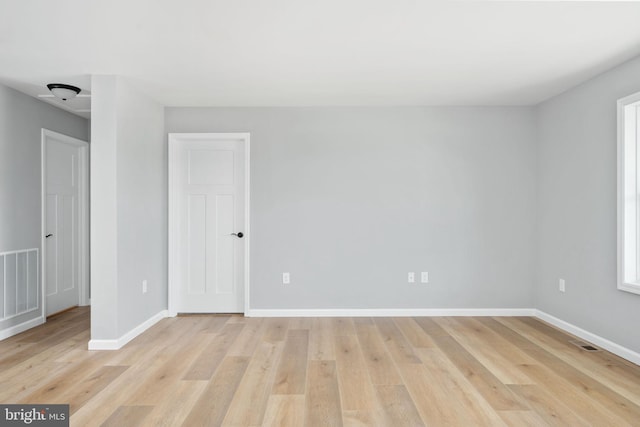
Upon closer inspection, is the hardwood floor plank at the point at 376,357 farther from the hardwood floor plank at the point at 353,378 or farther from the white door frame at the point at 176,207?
the white door frame at the point at 176,207

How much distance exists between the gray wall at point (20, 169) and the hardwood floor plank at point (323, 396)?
10.0 ft

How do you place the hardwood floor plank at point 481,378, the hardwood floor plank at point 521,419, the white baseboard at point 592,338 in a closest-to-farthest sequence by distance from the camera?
1. the hardwood floor plank at point 521,419
2. the hardwood floor plank at point 481,378
3. the white baseboard at point 592,338

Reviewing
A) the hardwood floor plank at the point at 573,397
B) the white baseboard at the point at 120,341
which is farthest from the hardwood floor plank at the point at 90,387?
the hardwood floor plank at the point at 573,397

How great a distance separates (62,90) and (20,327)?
235 cm

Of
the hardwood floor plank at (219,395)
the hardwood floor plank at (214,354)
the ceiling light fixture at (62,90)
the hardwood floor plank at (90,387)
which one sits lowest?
the hardwood floor plank at (214,354)

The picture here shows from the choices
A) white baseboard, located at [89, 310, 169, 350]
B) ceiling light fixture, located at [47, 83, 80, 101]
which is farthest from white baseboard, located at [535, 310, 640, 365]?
ceiling light fixture, located at [47, 83, 80, 101]

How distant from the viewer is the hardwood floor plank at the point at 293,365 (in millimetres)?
2615

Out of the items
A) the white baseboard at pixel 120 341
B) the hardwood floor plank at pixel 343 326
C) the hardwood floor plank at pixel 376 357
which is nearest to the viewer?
the hardwood floor plank at pixel 376 357

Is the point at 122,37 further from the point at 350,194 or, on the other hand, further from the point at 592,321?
the point at 592,321

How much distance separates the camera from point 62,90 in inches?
142

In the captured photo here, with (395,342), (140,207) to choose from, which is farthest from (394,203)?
(140,207)

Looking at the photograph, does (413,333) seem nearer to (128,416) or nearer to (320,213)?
(320,213)

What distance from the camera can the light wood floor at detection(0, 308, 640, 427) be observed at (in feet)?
7.43

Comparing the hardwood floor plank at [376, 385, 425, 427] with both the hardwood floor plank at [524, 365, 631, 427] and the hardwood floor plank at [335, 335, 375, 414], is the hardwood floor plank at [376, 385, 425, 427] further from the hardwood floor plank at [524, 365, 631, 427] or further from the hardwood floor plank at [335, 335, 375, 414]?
the hardwood floor plank at [524, 365, 631, 427]
